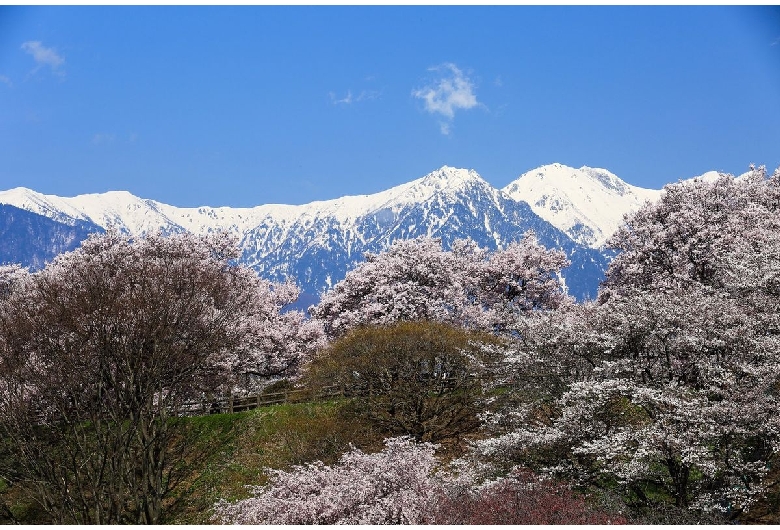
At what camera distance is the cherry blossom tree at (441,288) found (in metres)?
40.0

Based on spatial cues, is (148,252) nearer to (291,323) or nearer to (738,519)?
(291,323)

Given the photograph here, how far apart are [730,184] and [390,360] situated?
1131 inches

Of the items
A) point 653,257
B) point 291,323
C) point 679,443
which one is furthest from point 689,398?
point 291,323

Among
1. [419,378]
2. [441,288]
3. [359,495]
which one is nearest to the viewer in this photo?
[359,495]

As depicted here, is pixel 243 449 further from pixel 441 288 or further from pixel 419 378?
pixel 441 288

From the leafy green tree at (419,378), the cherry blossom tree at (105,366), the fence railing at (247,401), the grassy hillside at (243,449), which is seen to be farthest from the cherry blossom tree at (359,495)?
the fence railing at (247,401)

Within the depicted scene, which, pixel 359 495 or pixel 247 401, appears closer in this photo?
pixel 359 495

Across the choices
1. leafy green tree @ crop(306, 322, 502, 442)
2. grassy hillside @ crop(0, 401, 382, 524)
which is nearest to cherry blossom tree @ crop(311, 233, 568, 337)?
leafy green tree @ crop(306, 322, 502, 442)

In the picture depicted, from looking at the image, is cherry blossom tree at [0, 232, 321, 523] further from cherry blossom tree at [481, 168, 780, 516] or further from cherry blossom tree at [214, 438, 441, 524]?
cherry blossom tree at [481, 168, 780, 516]

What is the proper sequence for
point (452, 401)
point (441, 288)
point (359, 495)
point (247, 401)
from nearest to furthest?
point (359, 495) < point (452, 401) < point (247, 401) < point (441, 288)

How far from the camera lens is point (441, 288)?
41.2m

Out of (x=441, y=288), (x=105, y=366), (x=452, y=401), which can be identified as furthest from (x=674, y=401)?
(x=441, y=288)

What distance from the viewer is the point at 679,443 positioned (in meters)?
15.9

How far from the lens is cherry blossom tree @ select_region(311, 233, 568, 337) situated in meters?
40.0
